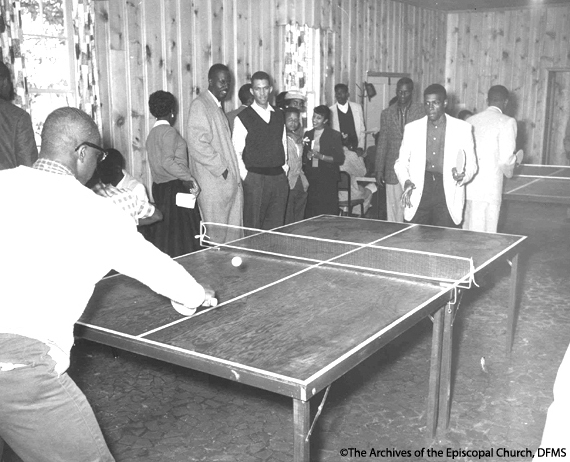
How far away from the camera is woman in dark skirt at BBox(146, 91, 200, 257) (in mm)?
5344

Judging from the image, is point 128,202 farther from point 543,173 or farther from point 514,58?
point 514,58

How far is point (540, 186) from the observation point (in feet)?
21.1

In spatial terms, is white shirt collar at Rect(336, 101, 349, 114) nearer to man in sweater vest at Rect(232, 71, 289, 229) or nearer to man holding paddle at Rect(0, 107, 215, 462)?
man in sweater vest at Rect(232, 71, 289, 229)

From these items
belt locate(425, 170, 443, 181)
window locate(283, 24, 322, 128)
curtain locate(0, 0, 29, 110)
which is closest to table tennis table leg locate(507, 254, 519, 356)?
belt locate(425, 170, 443, 181)

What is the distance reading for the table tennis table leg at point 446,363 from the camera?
312 centimetres

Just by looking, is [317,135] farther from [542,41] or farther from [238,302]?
[542,41]

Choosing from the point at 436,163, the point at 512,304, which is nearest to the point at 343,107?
the point at 436,163

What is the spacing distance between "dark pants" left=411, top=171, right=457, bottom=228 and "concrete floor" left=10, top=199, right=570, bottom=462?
2.78ft

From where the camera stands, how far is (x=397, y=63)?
436 inches

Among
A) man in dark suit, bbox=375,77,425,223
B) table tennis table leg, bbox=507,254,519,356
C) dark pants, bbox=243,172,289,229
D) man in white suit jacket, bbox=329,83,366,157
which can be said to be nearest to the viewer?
table tennis table leg, bbox=507,254,519,356

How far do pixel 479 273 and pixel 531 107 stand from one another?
9.56 metres

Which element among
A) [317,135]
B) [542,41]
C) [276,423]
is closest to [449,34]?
[542,41]

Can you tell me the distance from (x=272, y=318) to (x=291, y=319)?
79mm

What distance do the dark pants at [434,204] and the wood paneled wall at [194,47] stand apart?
2717mm
